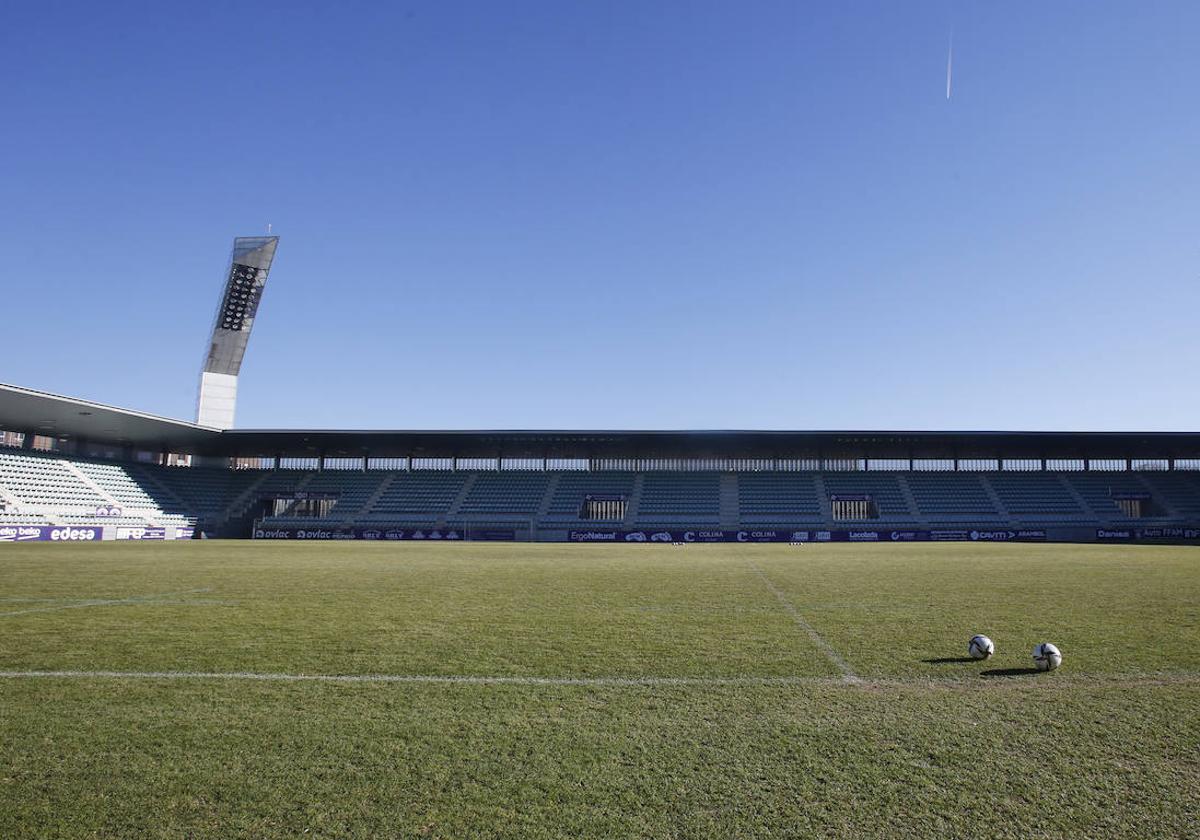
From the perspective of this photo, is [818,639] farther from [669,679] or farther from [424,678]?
[424,678]

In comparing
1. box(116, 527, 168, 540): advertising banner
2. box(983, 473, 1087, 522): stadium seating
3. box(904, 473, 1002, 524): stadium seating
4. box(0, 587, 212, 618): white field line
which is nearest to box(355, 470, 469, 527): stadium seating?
box(116, 527, 168, 540): advertising banner

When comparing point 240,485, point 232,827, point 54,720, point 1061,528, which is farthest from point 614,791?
point 240,485

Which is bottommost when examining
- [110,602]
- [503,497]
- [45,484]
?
[110,602]

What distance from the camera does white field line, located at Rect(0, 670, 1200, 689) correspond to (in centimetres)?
679

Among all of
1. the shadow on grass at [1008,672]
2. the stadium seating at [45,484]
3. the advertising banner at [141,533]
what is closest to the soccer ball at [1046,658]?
the shadow on grass at [1008,672]

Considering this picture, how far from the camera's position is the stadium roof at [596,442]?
162 feet

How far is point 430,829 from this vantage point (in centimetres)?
377

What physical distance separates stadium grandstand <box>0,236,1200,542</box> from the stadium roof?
235 millimetres

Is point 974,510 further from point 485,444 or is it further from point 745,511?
point 485,444

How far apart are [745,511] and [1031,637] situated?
45061 millimetres

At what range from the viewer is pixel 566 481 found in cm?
5969

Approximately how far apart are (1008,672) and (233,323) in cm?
5999

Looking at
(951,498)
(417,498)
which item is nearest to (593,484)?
(417,498)

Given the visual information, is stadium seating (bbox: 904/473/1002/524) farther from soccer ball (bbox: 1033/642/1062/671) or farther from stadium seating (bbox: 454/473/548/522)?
soccer ball (bbox: 1033/642/1062/671)
